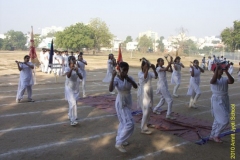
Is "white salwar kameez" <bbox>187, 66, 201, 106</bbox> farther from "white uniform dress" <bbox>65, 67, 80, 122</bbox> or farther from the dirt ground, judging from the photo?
"white uniform dress" <bbox>65, 67, 80, 122</bbox>

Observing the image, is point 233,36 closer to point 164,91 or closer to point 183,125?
point 164,91

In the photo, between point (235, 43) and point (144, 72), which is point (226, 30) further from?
point (144, 72)

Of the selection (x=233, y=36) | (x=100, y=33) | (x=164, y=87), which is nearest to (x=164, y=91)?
(x=164, y=87)

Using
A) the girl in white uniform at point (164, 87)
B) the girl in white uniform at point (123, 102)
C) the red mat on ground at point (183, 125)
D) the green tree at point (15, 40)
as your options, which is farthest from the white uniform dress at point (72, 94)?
the green tree at point (15, 40)

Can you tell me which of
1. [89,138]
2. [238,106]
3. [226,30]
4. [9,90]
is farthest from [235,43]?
[89,138]

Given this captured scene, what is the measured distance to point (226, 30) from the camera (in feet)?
146

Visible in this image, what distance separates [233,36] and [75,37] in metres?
32.5

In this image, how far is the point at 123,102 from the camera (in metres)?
5.32

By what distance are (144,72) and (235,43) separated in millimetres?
42258

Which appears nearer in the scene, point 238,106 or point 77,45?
point 238,106

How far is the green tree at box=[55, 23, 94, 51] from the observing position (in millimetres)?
57219

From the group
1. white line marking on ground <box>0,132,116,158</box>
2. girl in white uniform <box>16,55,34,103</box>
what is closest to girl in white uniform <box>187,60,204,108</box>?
white line marking on ground <box>0,132,116,158</box>

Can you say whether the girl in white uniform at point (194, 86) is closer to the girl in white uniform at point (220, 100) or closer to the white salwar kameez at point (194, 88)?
the white salwar kameez at point (194, 88)

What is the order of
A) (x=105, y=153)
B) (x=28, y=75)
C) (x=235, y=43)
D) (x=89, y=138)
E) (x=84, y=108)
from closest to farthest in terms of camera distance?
(x=105, y=153) → (x=89, y=138) → (x=84, y=108) → (x=28, y=75) → (x=235, y=43)
